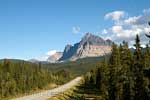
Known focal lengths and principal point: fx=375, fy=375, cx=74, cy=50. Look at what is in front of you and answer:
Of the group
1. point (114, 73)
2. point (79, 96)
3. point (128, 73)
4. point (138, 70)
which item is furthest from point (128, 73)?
point (79, 96)

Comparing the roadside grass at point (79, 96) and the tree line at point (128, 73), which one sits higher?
the tree line at point (128, 73)

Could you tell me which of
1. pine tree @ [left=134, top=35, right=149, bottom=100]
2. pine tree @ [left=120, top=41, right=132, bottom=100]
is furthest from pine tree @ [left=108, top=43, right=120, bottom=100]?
pine tree @ [left=134, top=35, right=149, bottom=100]

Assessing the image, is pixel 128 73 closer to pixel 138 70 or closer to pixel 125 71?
pixel 125 71

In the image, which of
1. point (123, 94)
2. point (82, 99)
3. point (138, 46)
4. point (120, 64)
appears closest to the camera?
point (138, 46)

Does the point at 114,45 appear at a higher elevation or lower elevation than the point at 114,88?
higher

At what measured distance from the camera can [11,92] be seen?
599 feet

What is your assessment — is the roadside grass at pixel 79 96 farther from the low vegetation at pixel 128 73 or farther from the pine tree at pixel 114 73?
the low vegetation at pixel 128 73

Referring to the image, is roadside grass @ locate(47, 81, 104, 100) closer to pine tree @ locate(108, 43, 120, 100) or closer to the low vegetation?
pine tree @ locate(108, 43, 120, 100)

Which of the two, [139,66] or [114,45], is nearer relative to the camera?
[139,66]

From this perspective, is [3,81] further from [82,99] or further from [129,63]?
[129,63]

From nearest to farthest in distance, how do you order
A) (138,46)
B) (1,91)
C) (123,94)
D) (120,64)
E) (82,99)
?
(138,46), (123,94), (120,64), (82,99), (1,91)

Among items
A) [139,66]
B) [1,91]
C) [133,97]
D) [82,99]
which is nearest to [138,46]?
[139,66]

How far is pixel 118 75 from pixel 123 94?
4893mm

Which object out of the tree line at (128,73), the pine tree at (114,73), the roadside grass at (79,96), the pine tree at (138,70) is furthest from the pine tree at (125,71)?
the roadside grass at (79,96)
